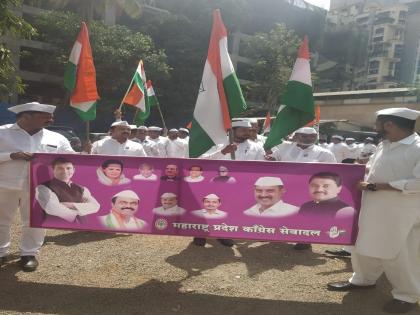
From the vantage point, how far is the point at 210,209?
4.63 meters

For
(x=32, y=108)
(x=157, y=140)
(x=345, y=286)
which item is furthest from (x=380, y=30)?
(x=32, y=108)

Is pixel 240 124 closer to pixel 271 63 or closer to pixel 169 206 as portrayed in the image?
pixel 169 206

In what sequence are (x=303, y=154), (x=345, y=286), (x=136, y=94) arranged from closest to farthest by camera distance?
(x=345, y=286) → (x=303, y=154) → (x=136, y=94)

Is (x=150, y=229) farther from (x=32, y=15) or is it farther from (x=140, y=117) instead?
(x=32, y=15)

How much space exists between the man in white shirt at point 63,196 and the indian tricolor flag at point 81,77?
198 centimetres

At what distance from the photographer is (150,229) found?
184 inches

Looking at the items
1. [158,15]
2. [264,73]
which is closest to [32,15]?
[158,15]

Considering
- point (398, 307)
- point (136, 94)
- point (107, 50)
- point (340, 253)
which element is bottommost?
point (340, 253)

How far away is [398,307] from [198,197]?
7.13ft

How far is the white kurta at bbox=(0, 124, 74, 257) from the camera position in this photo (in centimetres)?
480

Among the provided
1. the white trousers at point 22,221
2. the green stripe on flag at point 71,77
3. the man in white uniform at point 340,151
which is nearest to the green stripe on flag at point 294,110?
the white trousers at point 22,221

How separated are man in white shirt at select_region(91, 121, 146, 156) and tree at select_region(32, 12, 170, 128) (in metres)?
18.8

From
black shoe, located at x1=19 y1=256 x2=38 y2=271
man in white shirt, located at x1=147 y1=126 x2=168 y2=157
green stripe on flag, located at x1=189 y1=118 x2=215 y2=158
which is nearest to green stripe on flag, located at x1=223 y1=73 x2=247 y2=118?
green stripe on flag, located at x1=189 y1=118 x2=215 y2=158

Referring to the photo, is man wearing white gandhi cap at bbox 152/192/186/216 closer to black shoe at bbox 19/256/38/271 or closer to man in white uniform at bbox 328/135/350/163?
black shoe at bbox 19/256/38/271
